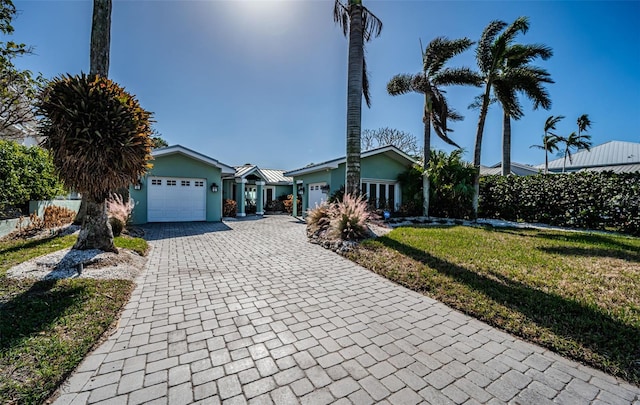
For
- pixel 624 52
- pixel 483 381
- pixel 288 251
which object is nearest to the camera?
pixel 483 381

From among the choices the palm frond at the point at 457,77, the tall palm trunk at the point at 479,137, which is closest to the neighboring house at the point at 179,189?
the palm frond at the point at 457,77

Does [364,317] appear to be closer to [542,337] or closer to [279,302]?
[279,302]

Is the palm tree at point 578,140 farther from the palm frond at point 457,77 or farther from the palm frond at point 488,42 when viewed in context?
the palm frond at point 488,42

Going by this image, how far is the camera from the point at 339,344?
3066 millimetres

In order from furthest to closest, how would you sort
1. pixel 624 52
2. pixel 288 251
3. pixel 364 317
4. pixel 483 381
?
pixel 624 52 < pixel 288 251 < pixel 364 317 < pixel 483 381

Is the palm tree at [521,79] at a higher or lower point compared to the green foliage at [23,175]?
higher

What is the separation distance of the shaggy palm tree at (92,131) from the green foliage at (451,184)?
1256 cm

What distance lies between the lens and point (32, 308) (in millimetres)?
3490

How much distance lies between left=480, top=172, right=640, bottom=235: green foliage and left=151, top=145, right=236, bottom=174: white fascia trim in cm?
1502

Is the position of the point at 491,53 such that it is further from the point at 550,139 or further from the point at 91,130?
the point at 550,139

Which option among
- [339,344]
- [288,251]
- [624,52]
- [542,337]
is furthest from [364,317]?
[624,52]

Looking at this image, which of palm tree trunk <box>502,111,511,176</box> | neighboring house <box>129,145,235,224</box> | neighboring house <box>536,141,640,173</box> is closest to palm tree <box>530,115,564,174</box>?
neighboring house <box>536,141,640,173</box>

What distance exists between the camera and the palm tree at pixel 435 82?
13.2m

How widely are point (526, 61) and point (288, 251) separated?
15007mm
